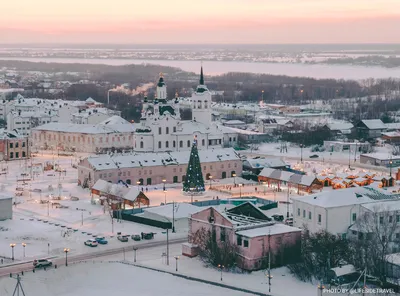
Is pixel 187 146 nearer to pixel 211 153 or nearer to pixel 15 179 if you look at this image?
pixel 211 153

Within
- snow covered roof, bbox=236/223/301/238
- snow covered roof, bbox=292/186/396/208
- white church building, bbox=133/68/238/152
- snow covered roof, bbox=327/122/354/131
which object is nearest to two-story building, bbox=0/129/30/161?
white church building, bbox=133/68/238/152

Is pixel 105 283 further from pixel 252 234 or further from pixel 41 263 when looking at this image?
pixel 252 234

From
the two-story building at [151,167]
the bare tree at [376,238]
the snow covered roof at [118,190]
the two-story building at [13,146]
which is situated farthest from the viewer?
the two-story building at [13,146]

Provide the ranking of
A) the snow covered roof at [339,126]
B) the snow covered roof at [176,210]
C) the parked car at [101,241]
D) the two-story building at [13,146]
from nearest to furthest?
the parked car at [101,241]
the snow covered roof at [176,210]
the two-story building at [13,146]
the snow covered roof at [339,126]

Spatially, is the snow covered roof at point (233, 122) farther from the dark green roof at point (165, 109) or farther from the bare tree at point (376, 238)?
the bare tree at point (376, 238)

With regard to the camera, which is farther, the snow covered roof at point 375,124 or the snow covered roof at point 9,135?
the snow covered roof at point 375,124

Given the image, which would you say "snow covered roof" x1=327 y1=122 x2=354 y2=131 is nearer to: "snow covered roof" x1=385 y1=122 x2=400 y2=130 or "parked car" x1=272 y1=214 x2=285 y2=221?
"snow covered roof" x1=385 y1=122 x2=400 y2=130

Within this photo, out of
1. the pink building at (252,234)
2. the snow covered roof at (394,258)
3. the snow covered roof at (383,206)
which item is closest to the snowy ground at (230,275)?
the pink building at (252,234)
